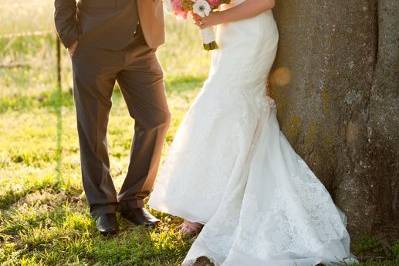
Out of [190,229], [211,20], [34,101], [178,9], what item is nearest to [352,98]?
[211,20]

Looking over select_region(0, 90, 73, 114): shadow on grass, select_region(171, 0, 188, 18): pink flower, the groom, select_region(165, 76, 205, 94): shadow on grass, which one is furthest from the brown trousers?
select_region(165, 76, 205, 94): shadow on grass

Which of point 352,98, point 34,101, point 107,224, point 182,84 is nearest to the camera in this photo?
point 352,98

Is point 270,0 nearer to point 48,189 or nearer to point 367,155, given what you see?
point 367,155

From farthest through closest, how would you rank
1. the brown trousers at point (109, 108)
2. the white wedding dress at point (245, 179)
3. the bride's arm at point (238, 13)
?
the brown trousers at point (109, 108), the bride's arm at point (238, 13), the white wedding dress at point (245, 179)

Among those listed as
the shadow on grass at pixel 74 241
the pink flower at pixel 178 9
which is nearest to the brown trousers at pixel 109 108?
the shadow on grass at pixel 74 241

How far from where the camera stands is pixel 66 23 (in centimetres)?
502

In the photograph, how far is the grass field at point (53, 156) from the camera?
15.9 feet

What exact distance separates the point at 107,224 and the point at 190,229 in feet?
1.94

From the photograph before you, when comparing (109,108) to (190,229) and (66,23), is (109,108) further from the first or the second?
(190,229)

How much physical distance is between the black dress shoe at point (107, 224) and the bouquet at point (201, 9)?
1378 mm

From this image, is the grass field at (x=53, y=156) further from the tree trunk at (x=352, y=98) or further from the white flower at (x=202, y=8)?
the white flower at (x=202, y=8)

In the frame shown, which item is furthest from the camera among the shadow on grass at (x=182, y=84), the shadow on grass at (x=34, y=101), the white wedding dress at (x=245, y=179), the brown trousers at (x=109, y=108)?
the shadow on grass at (x=182, y=84)

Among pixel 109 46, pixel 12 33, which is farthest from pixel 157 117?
pixel 12 33

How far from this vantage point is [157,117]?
5285mm
